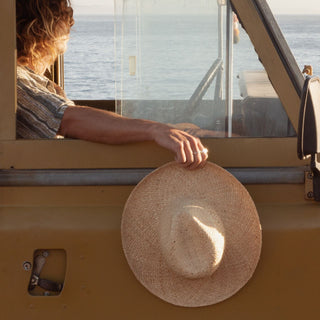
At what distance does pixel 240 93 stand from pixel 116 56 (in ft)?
1.44

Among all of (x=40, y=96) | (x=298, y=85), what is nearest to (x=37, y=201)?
(x=40, y=96)

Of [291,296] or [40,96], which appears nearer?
[291,296]

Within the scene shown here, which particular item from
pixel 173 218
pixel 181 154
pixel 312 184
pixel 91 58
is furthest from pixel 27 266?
pixel 312 184

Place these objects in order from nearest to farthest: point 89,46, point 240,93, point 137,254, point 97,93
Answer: point 137,254 → point 240,93 → point 89,46 → point 97,93

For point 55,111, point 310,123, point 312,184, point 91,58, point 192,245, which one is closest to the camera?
point 310,123

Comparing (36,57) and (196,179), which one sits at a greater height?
(36,57)

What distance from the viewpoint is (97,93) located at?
9.34 feet

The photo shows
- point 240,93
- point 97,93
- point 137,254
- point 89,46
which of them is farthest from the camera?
point 97,93

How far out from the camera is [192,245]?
2227mm

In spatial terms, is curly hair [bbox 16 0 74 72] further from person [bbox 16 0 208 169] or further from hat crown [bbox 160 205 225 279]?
hat crown [bbox 160 205 225 279]

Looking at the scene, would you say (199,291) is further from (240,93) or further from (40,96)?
(40,96)

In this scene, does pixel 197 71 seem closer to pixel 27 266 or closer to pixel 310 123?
pixel 310 123

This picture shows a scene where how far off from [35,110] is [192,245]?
683mm

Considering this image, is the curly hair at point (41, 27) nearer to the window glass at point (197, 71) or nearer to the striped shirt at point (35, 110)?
the striped shirt at point (35, 110)
